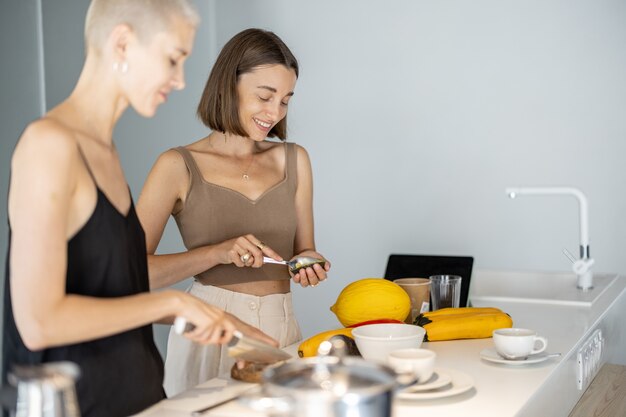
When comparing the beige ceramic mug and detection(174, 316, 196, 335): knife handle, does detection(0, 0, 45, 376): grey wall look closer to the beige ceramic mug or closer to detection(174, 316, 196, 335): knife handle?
the beige ceramic mug

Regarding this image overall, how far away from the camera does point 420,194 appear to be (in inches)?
159

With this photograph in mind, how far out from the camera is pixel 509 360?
5.55 feet

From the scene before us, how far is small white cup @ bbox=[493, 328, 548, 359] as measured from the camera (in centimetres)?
168

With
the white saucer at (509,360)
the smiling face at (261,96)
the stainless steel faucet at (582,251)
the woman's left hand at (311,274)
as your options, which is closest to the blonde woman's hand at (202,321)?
the white saucer at (509,360)

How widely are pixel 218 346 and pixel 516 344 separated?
0.85 metres

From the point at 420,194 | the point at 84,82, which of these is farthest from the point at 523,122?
the point at 84,82

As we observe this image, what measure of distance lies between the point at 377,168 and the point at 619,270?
1267mm

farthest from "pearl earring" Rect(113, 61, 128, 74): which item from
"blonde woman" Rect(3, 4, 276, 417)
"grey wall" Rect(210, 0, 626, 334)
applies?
"grey wall" Rect(210, 0, 626, 334)

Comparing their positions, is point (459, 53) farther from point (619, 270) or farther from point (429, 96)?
point (619, 270)

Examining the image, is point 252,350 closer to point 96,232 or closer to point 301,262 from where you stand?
point 96,232

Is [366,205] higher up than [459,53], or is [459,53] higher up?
[459,53]

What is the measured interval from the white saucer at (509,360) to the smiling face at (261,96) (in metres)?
0.87

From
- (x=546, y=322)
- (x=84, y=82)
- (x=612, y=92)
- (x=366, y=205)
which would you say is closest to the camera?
(x=84, y=82)

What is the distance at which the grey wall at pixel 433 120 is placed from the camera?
364cm
